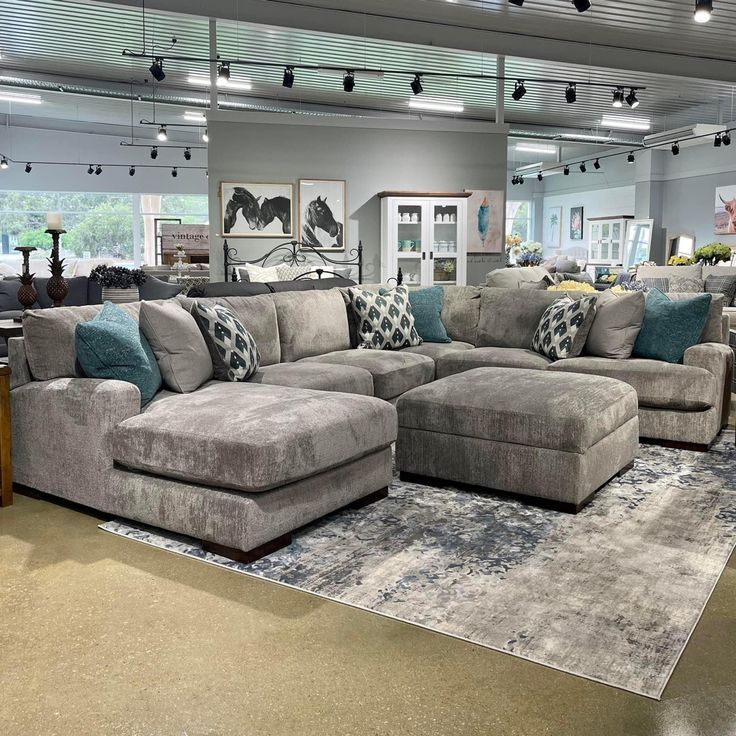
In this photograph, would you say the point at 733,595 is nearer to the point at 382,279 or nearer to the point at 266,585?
the point at 266,585

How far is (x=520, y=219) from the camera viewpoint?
2008 cm

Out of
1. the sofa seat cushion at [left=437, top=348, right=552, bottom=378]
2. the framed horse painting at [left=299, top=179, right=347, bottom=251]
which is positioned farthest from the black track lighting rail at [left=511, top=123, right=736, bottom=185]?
the sofa seat cushion at [left=437, top=348, right=552, bottom=378]

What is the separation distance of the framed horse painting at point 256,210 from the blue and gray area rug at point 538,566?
5.87 meters

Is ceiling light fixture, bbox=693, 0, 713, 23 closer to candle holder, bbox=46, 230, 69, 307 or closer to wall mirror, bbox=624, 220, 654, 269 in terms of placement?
candle holder, bbox=46, 230, 69, 307

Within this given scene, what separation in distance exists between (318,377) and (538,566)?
170cm

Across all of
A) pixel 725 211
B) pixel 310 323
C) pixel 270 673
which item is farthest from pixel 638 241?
pixel 270 673

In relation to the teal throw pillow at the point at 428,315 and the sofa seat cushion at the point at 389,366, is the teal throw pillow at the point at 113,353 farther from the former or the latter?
the teal throw pillow at the point at 428,315

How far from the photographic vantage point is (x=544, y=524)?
9.96ft

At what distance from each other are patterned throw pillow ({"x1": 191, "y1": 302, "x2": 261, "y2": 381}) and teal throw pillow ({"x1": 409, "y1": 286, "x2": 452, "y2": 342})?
1824mm

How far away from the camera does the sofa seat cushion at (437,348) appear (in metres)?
4.94

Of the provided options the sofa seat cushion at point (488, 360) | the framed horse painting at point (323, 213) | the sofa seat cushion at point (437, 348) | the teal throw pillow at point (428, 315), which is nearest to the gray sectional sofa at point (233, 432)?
the sofa seat cushion at point (488, 360)

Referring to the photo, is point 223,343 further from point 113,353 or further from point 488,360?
point 488,360

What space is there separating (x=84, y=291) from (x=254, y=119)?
279 cm

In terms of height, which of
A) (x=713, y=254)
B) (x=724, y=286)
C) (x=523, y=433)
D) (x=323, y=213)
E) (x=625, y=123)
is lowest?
(x=523, y=433)
